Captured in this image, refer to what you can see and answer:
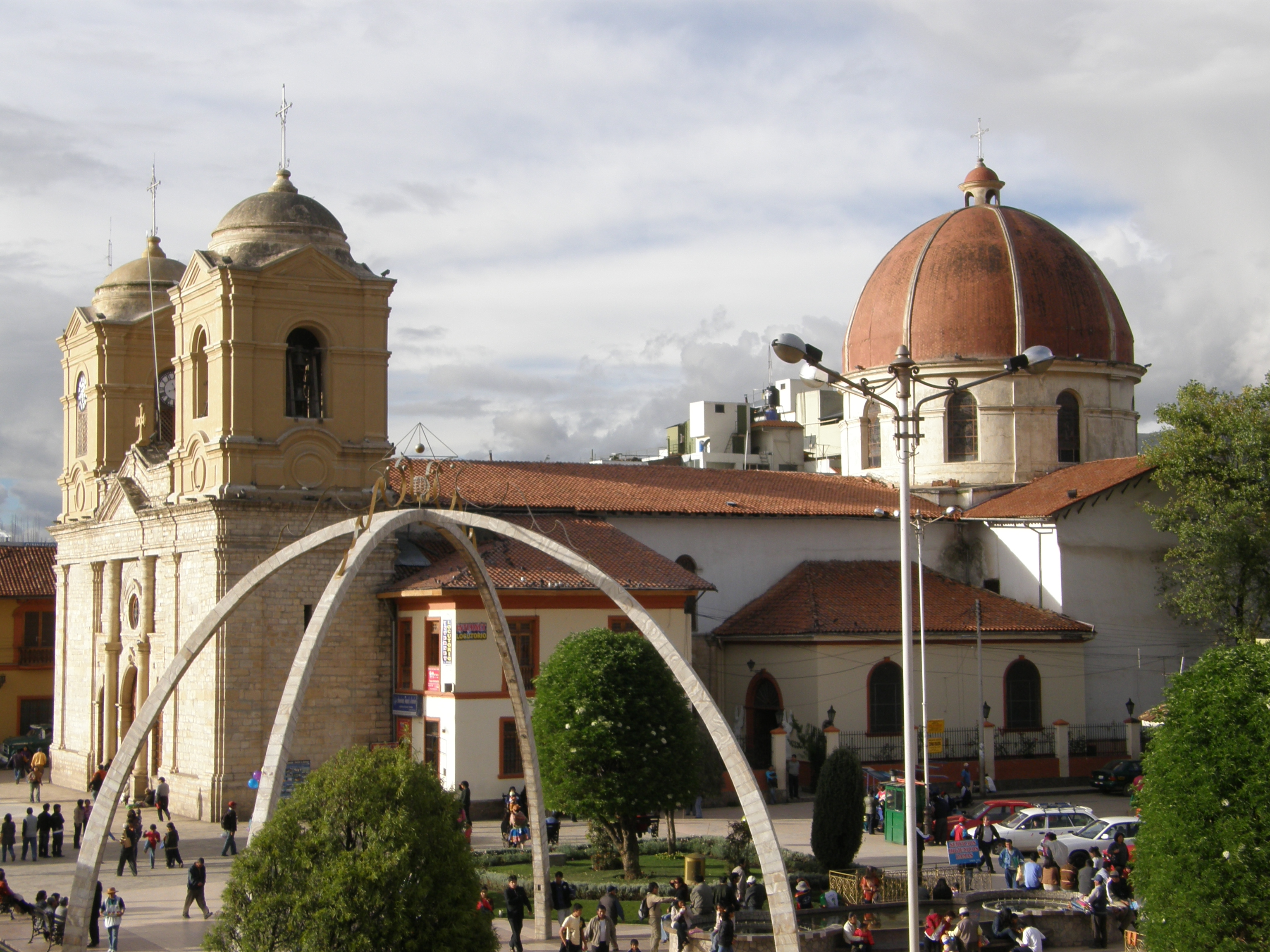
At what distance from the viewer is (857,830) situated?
27047 millimetres

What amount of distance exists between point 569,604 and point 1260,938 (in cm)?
2216

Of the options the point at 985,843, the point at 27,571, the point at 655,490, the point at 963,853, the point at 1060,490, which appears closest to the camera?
the point at 963,853

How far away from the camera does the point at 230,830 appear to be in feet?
98.2

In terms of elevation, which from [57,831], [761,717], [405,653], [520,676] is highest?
[405,653]

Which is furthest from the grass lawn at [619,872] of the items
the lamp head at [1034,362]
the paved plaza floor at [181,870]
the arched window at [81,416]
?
the arched window at [81,416]

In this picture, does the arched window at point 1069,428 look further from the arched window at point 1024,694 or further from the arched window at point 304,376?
the arched window at point 304,376

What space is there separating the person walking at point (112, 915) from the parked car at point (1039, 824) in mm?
16914

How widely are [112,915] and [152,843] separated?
8036 mm

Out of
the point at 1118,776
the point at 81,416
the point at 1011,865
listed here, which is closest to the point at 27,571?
the point at 81,416

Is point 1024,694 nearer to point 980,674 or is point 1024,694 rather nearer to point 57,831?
point 980,674

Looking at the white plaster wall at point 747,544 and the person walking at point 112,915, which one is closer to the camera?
the person walking at point 112,915

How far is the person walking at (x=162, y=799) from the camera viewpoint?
34219mm

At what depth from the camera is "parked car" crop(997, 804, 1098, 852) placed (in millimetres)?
29703

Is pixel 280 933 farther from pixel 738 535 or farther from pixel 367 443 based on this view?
pixel 738 535
